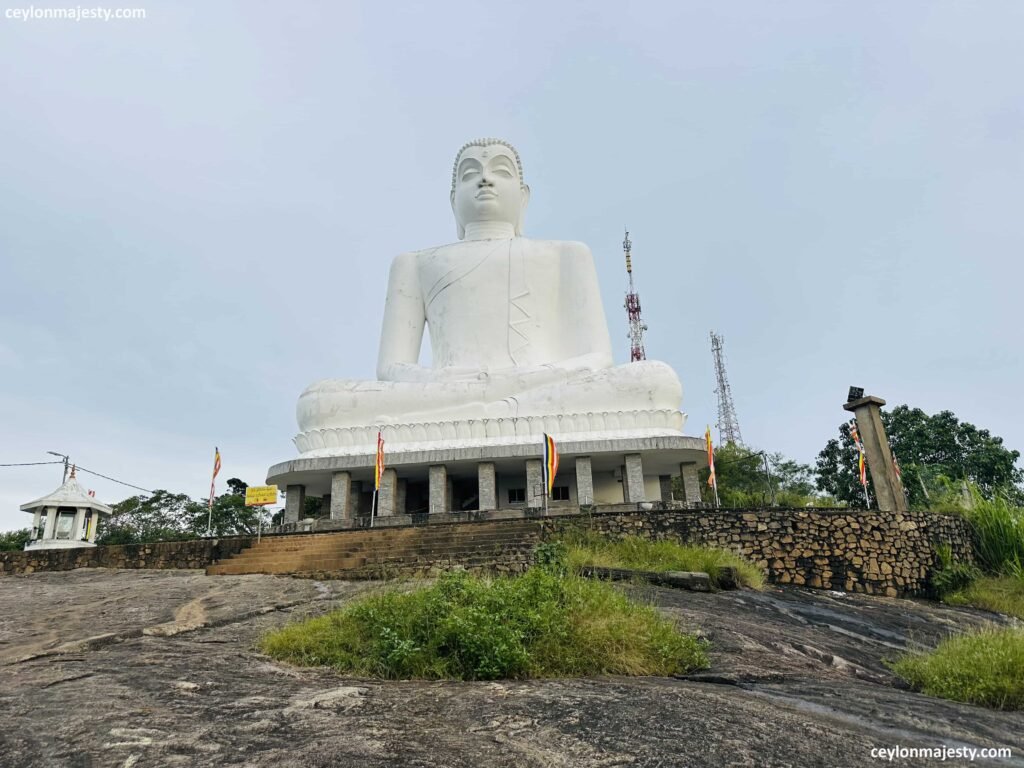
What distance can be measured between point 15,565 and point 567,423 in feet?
33.3

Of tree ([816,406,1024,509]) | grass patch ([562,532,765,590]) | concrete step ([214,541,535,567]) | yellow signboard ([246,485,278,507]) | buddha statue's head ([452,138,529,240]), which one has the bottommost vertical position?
grass patch ([562,532,765,590])

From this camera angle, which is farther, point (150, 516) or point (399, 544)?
point (150, 516)

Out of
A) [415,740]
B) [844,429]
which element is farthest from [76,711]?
[844,429]

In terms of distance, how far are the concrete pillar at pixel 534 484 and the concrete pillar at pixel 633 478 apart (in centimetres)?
179

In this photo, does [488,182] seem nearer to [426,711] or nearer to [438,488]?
[438,488]

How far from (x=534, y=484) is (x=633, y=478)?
207cm

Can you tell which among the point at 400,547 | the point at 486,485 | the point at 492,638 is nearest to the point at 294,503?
the point at 486,485

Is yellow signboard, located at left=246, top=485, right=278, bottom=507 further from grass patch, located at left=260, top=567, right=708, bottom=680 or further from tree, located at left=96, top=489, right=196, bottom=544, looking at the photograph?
tree, located at left=96, top=489, right=196, bottom=544

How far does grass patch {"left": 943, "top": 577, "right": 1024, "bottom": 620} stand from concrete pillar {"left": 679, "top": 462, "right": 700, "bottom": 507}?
18.8 ft

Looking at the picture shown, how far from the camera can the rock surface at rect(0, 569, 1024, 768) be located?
250 cm

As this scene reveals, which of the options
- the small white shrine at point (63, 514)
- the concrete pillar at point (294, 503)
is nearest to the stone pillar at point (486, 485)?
the concrete pillar at point (294, 503)

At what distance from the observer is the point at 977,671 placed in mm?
4148

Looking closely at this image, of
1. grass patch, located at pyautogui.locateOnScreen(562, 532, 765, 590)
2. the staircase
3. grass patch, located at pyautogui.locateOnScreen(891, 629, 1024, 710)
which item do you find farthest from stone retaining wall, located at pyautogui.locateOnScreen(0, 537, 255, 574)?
grass patch, located at pyautogui.locateOnScreen(891, 629, 1024, 710)

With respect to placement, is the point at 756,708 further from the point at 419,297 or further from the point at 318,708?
the point at 419,297
